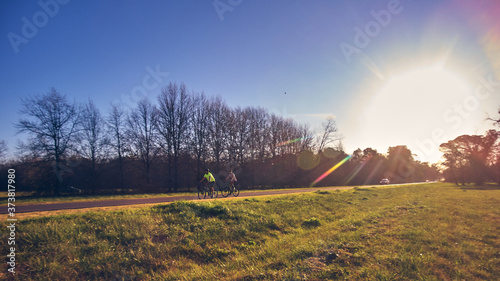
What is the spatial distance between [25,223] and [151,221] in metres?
3.82

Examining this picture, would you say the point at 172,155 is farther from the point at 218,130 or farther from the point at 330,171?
the point at 330,171

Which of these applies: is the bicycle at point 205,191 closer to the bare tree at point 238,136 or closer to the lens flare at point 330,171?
the bare tree at point 238,136

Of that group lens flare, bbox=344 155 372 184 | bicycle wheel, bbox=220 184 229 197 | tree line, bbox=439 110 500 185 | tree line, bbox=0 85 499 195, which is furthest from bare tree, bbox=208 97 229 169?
tree line, bbox=439 110 500 185

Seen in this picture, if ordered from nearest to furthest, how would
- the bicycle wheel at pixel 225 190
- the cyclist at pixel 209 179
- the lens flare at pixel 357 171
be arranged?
1. the cyclist at pixel 209 179
2. the bicycle wheel at pixel 225 190
3. the lens flare at pixel 357 171

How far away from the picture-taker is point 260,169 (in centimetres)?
4978

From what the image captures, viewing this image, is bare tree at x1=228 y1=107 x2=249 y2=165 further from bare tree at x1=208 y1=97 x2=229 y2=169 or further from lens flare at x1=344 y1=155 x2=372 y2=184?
lens flare at x1=344 y1=155 x2=372 y2=184

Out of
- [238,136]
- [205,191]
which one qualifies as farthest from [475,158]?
[205,191]

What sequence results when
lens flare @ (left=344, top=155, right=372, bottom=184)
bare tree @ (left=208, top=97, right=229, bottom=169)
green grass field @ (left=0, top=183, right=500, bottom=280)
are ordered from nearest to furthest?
green grass field @ (left=0, top=183, right=500, bottom=280)
bare tree @ (left=208, top=97, right=229, bottom=169)
lens flare @ (left=344, top=155, right=372, bottom=184)

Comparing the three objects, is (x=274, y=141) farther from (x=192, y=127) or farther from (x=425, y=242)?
(x=425, y=242)

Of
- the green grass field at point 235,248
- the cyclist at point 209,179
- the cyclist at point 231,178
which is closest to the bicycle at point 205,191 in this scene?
the cyclist at point 209,179

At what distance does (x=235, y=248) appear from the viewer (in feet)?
25.6

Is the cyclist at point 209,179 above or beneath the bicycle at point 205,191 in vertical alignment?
above

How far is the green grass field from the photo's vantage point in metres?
5.72

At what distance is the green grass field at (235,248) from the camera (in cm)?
572
